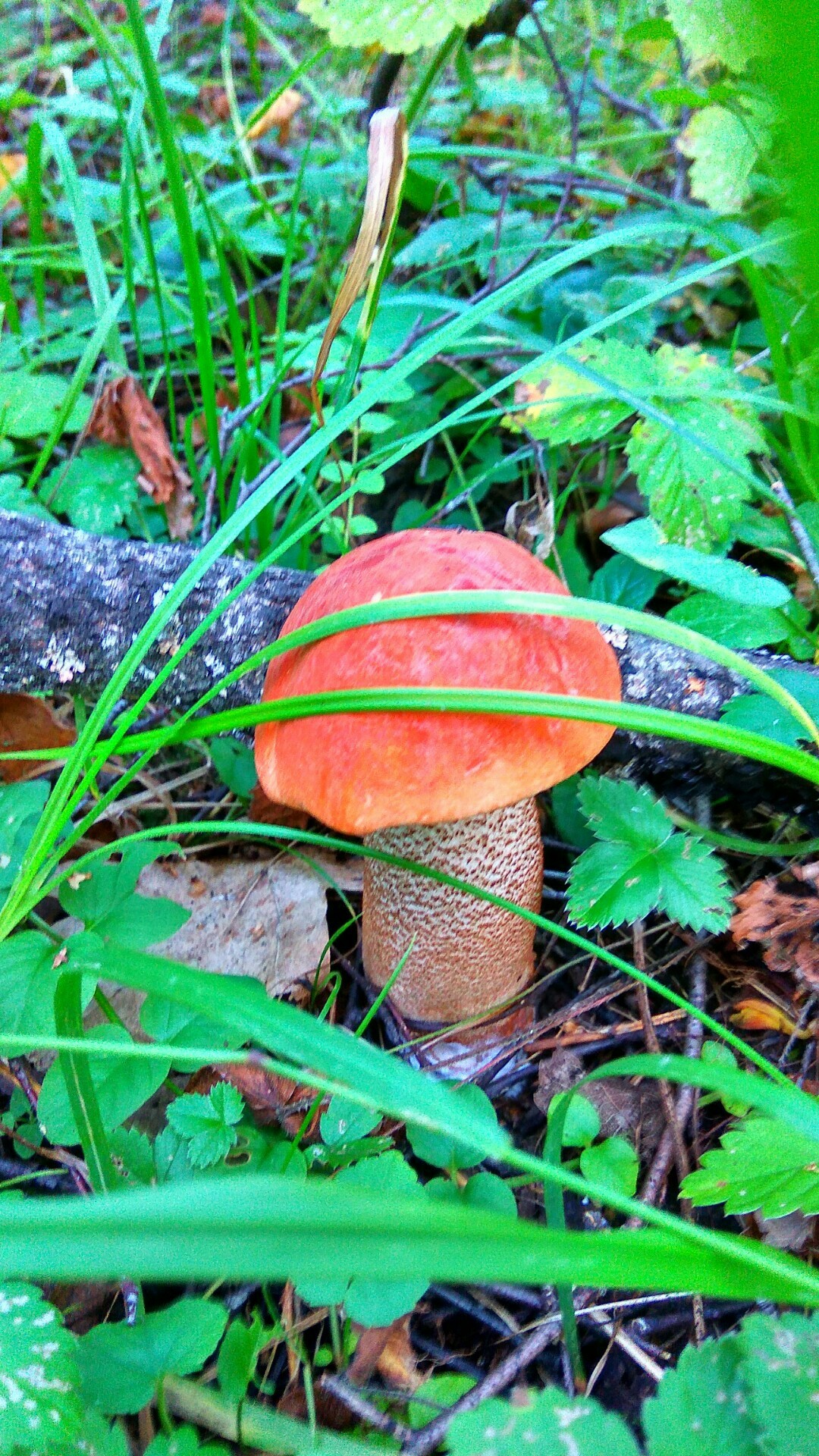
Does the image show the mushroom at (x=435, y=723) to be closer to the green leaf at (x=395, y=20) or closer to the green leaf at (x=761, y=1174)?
the green leaf at (x=761, y=1174)

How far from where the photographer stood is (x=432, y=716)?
41.6 inches

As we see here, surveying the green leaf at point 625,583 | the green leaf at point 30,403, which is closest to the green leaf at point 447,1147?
the green leaf at point 625,583

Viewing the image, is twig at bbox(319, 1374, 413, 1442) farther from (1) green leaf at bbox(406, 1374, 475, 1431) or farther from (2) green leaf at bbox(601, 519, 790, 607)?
(2) green leaf at bbox(601, 519, 790, 607)

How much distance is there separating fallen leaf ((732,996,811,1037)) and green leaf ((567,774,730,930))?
8.9 inches

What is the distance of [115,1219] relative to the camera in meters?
0.52

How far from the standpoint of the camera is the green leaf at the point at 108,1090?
3.67 feet

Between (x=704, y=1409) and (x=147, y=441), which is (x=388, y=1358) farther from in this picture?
(x=147, y=441)

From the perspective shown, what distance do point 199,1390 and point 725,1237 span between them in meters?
0.70

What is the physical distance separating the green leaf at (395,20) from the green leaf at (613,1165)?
190 cm

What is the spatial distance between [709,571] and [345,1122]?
0.98 m

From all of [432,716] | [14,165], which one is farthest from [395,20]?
[14,165]

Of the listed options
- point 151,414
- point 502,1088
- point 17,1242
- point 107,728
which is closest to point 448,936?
point 502,1088

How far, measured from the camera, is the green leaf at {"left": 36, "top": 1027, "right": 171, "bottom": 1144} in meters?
1.12

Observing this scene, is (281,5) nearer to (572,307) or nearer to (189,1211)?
(572,307)
